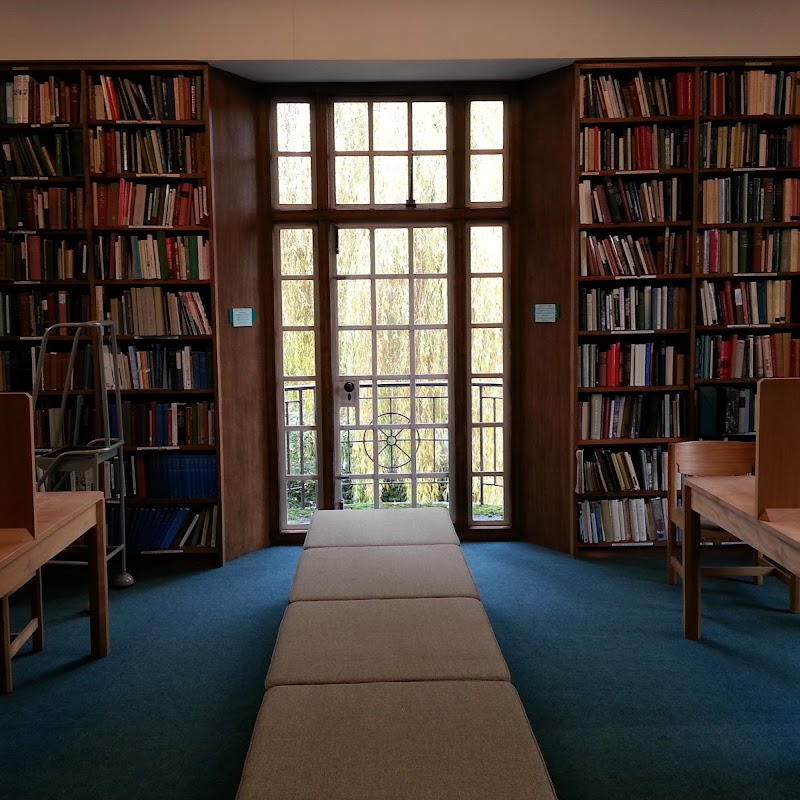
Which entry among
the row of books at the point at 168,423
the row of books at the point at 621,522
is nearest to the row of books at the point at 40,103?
the row of books at the point at 168,423

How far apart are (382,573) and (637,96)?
3.51 m

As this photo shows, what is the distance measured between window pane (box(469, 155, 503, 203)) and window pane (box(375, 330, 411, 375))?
111 cm

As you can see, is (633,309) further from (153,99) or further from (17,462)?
(17,462)

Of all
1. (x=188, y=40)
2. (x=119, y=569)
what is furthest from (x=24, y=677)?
(x=188, y=40)

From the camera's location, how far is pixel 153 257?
4.96m

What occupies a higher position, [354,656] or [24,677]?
[354,656]

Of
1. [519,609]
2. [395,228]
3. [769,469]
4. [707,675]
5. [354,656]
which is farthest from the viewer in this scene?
[395,228]

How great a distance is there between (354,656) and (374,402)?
3.24 meters

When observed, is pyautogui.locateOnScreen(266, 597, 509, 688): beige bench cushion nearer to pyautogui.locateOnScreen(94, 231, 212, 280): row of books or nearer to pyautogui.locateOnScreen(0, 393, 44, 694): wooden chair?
pyautogui.locateOnScreen(0, 393, 44, 694): wooden chair

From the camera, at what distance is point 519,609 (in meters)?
4.19

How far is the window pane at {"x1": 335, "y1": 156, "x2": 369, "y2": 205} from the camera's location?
18.0ft

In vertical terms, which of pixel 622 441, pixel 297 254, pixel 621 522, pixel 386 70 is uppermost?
pixel 386 70

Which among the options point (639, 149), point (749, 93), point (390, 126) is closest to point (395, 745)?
point (639, 149)

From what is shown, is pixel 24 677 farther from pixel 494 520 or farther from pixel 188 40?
pixel 188 40
